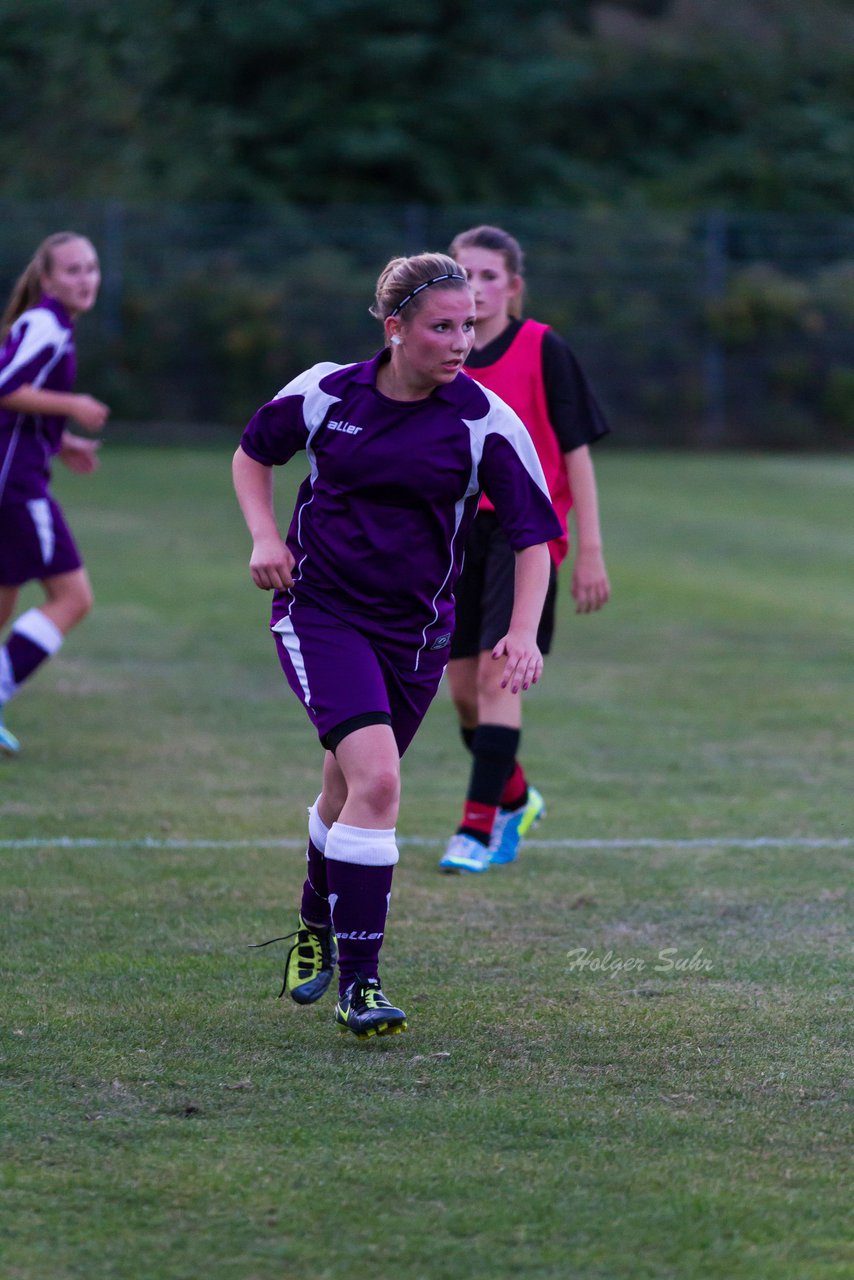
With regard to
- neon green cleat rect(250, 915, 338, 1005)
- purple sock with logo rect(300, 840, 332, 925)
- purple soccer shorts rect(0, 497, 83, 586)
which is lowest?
neon green cleat rect(250, 915, 338, 1005)

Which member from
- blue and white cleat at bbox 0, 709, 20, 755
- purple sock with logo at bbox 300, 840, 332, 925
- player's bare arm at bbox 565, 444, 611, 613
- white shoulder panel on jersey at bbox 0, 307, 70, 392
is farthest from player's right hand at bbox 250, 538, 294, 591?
blue and white cleat at bbox 0, 709, 20, 755

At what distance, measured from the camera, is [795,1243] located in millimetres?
2992

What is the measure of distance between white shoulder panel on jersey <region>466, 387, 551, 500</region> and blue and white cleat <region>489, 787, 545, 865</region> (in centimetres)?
194

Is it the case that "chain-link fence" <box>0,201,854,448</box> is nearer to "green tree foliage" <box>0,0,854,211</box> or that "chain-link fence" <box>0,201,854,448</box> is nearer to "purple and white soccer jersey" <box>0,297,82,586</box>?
"green tree foliage" <box>0,0,854,211</box>

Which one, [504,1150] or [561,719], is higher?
[504,1150]

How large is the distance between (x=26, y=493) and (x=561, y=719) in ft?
8.93

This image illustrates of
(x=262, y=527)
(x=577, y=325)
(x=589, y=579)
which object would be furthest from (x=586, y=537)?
(x=577, y=325)

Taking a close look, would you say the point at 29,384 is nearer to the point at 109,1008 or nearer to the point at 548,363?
the point at 548,363

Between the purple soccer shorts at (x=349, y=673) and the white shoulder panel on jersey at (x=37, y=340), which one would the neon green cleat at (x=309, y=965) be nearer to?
the purple soccer shorts at (x=349, y=673)

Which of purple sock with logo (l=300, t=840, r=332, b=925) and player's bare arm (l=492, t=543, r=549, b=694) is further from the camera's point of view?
purple sock with logo (l=300, t=840, r=332, b=925)

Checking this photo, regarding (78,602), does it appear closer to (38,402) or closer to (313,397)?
(38,402)

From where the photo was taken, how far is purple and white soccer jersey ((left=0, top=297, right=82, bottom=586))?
7316 mm

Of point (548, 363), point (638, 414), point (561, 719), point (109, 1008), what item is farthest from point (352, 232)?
point (109, 1008)

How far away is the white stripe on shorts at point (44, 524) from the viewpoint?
7.44 m
